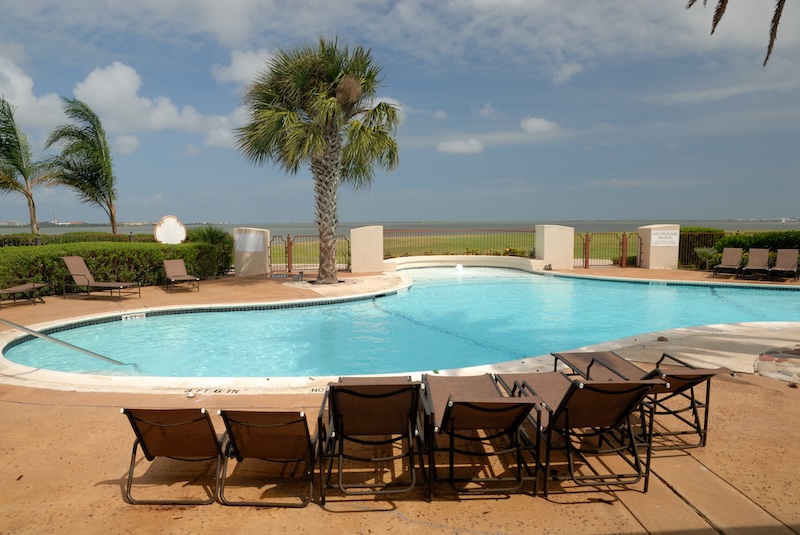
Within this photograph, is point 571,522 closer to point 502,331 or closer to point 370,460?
point 370,460

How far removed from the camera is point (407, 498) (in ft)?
10.5

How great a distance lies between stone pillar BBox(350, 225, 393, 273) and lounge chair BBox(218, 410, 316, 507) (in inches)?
588

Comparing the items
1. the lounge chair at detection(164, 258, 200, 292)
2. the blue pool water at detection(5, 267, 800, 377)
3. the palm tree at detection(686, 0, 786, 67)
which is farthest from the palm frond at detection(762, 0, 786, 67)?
the lounge chair at detection(164, 258, 200, 292)

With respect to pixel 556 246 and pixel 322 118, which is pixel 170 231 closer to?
pixel 322 118

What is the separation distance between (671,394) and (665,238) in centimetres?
1705

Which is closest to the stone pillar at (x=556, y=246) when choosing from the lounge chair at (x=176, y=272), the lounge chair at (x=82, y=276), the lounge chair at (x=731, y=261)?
the lounge chair at (x=731, y=261)

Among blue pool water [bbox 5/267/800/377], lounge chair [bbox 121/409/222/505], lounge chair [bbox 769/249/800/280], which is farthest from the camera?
lounge chair [bbox 769/249/800/280]

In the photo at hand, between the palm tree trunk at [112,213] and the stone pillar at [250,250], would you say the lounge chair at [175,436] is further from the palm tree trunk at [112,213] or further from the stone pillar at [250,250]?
the palm tree trunk at [112,213]

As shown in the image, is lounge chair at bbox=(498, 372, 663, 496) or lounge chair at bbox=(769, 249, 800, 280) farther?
lounge chair at bbox=(769, 249, 800, 280)

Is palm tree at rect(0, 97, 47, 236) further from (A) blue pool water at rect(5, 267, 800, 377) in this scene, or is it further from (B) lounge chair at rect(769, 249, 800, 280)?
(B) lounge chair at rect(769, 249, 800, 280)

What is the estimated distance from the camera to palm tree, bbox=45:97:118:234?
62.3ft

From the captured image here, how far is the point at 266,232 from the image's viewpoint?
1719cm

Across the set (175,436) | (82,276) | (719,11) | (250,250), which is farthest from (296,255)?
(175,436)

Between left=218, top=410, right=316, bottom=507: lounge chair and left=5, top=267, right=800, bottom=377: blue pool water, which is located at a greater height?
left=218, top=410, right=316, bottom=507: lounge chair
